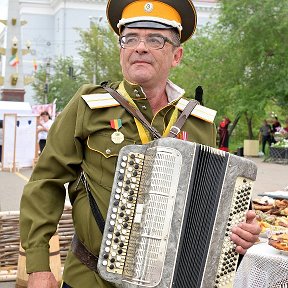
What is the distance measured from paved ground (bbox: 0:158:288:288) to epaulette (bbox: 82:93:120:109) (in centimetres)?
872

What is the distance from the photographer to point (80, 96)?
3172 mm

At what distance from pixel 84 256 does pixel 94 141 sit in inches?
19.1

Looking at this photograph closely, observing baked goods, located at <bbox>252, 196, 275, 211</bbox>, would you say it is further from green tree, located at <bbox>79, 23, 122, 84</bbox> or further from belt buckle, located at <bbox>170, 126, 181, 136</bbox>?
green tree, located at <bbox>79, 23, 122, 84</bbox>

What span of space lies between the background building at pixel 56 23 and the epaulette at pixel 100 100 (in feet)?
259

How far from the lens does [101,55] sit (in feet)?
154

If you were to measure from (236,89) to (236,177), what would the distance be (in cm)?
2824

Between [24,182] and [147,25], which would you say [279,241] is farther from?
[24,182]

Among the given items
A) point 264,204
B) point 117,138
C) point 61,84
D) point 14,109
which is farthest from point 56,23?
point 117,138

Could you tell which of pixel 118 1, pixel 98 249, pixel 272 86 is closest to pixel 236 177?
pixel 98 249

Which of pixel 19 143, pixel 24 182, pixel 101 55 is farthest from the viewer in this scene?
pixel 101 55

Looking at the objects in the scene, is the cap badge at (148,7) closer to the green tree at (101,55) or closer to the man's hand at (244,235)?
the man's hand at (244,235)

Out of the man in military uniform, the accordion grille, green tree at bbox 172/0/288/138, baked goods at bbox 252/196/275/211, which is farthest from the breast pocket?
green tree at bbox 172/0/288/138

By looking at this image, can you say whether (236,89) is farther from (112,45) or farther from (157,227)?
(157,227)

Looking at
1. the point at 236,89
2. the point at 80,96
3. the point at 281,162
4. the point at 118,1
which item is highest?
the point at 118,1
